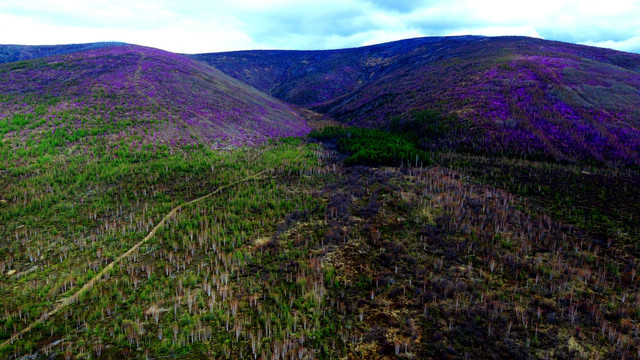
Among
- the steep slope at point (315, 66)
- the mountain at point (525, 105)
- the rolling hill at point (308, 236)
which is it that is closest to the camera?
the rolling hill at point (308, 236)

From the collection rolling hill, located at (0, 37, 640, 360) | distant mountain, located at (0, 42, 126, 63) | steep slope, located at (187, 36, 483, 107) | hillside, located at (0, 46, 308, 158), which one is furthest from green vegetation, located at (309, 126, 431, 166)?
distant mountain, located at (0, 42, 126, 63)

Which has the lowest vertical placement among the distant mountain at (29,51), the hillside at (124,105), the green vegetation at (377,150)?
the green vegetation at (377,150)

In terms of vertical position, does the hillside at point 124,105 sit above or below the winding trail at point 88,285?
above

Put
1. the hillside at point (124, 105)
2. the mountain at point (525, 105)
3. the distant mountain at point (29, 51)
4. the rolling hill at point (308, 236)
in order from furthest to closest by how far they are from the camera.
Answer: the distant mountain at point (29, 51), the mountain at point (525, 105), the hillside at point (124, 105), the rolling hill at point (308, 236)

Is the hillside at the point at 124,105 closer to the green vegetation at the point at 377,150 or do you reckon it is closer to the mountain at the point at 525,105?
the green vegetation at the point at 377,150

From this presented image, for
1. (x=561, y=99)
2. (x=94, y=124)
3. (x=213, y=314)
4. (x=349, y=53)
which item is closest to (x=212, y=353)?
(x=213, y=314)

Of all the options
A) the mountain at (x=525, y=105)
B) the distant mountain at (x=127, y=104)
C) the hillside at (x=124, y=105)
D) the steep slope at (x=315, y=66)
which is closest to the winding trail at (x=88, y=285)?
the hillside at (x=124, y=105)

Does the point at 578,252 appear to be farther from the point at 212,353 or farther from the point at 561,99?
the point at 561,99

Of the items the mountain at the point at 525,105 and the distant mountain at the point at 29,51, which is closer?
the mountain at the point at 525,105
